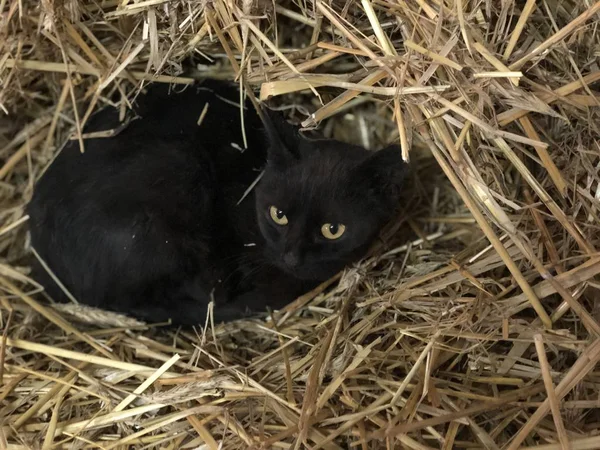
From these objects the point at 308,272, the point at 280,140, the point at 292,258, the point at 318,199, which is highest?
the point at 280,140

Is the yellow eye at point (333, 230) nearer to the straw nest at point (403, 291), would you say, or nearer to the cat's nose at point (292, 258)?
the cat's nose at point (292, 258)

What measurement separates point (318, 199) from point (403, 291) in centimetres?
37

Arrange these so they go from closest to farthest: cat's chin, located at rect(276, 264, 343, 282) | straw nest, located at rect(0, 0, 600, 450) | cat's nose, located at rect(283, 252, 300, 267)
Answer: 1. straw nest, located at rect(0, 0, 600, 450)
2. cat's nose, located at rect(283, 252, 300, 267)
3. cat's chin, located at rect(276, 264, 343, 282)

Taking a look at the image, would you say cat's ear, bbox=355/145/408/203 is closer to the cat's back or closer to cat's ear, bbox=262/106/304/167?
cat's ear, bbox=262/106/304/167

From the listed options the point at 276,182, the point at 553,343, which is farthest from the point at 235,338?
the point at 553,343

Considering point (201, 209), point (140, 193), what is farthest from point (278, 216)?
point (140, 193)

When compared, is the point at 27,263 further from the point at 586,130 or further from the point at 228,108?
the point at 586,130

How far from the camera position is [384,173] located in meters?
1.54

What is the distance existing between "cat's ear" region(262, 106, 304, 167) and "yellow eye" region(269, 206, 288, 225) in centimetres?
14

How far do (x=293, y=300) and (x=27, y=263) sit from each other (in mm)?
1004

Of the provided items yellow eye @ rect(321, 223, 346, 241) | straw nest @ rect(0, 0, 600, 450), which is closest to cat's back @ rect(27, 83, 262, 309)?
straw nest @ rect(0, 0, 600, 450)

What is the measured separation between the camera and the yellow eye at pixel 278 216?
1635mm

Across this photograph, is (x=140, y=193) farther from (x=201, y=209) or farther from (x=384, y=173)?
(x=384, y=173)

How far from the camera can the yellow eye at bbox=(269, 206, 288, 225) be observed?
1635 millimetres
